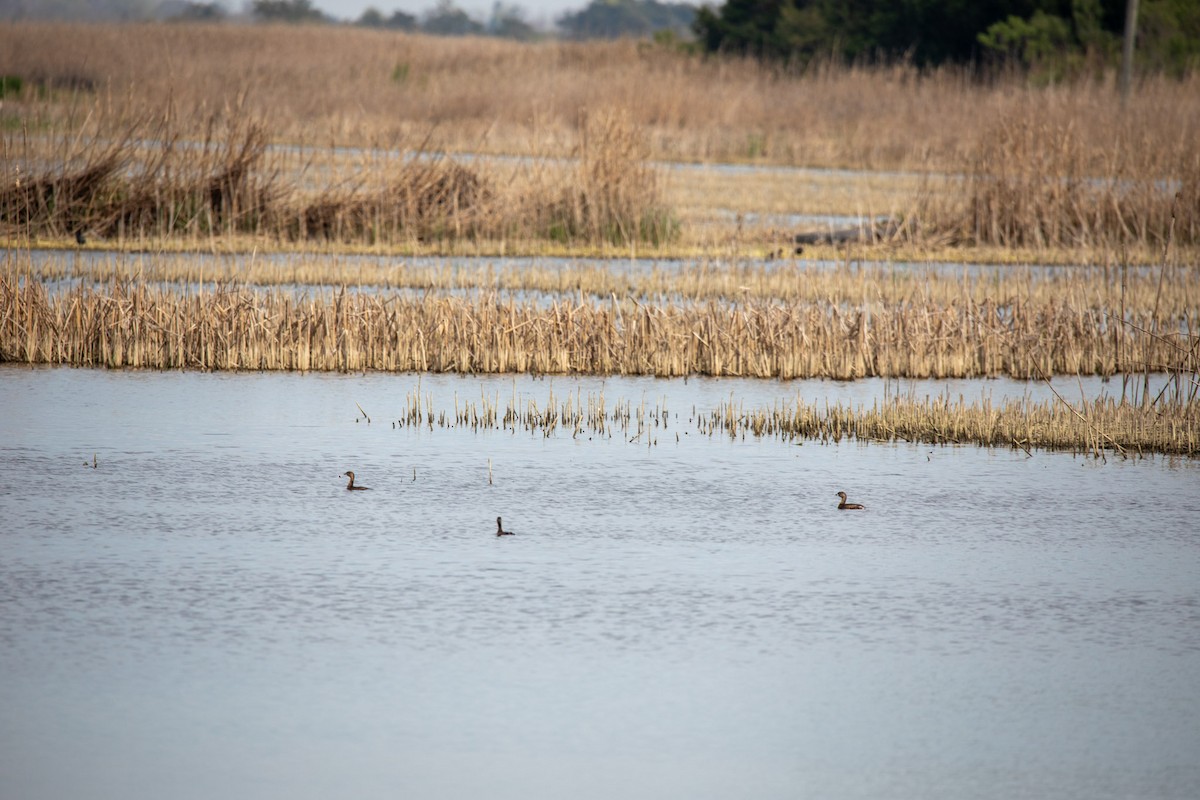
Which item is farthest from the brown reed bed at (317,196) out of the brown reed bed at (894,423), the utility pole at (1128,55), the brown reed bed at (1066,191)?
the utility pole at (1128,55)

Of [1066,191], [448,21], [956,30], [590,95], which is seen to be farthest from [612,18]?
[1066,191]

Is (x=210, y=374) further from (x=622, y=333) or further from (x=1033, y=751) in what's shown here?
(x=1033, y=751)

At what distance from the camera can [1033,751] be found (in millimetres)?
5039

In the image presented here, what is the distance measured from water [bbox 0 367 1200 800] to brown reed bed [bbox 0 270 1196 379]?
2385 millimetres

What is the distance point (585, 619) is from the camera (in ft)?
20.4

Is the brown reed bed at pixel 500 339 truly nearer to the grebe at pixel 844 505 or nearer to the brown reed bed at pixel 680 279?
the brown reed bed at pixel 680 279

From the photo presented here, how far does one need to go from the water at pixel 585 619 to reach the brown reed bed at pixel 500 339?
238 centimetres

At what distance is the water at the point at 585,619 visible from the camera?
4.89 metres

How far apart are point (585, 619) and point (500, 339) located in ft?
20.9

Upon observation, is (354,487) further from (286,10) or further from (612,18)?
(612,18)

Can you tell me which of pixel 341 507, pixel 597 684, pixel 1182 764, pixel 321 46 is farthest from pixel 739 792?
pixel 321 46

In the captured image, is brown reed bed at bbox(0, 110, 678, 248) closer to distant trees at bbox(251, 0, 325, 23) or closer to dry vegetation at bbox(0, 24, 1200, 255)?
dry vegetation at bbox(0, 24, 1200, 255)

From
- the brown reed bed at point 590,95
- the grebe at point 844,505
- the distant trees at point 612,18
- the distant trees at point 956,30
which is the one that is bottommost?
the grebe at point 844,505

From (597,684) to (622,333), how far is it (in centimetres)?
727
